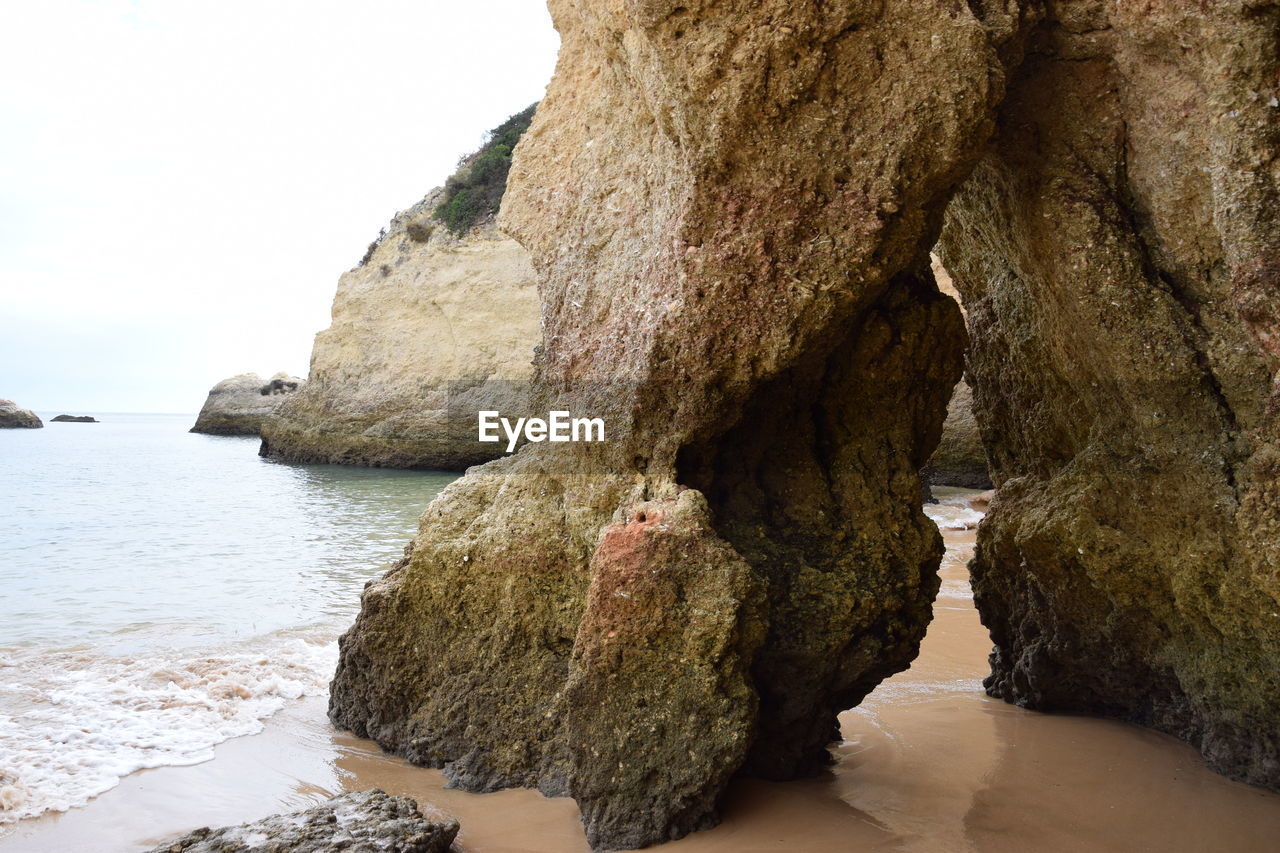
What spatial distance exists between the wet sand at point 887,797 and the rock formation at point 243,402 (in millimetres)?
31888

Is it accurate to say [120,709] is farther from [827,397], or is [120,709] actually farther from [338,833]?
[827,397]

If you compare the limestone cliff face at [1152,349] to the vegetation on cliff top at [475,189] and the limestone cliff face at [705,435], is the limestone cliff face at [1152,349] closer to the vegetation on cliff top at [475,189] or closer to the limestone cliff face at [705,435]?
the limestone cliff face at [705,435]

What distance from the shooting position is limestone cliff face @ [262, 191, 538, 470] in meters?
21.9

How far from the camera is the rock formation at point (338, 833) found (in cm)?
287

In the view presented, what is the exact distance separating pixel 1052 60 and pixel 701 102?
1290 millimetres

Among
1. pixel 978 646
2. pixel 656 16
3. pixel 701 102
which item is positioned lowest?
pixel 978 646

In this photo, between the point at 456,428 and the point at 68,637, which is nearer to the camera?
the point at 68,637

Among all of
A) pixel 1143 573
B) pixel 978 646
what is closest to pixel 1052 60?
pixel 1143 573

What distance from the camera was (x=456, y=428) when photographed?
71.4ft

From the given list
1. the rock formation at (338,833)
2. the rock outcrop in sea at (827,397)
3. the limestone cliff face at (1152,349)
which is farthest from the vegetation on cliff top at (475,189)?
the rock formation at (338,833)

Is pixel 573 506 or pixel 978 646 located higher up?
pixel 573 506

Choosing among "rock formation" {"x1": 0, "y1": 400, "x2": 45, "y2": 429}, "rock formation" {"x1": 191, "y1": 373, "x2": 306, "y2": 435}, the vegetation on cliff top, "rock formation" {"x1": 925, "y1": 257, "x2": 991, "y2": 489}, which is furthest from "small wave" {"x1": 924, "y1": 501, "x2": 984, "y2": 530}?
"rock formation" {"x1": 0, "y1": 400, "x2": 45, "y2": 429}

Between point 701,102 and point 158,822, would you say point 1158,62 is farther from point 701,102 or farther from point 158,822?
point 158,822

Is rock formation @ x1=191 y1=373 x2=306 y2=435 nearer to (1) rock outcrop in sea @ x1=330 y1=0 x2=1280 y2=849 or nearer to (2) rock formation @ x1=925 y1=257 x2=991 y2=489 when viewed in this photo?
(2) rock formation @ x1=925 y1=257 x2=991 y2=489
